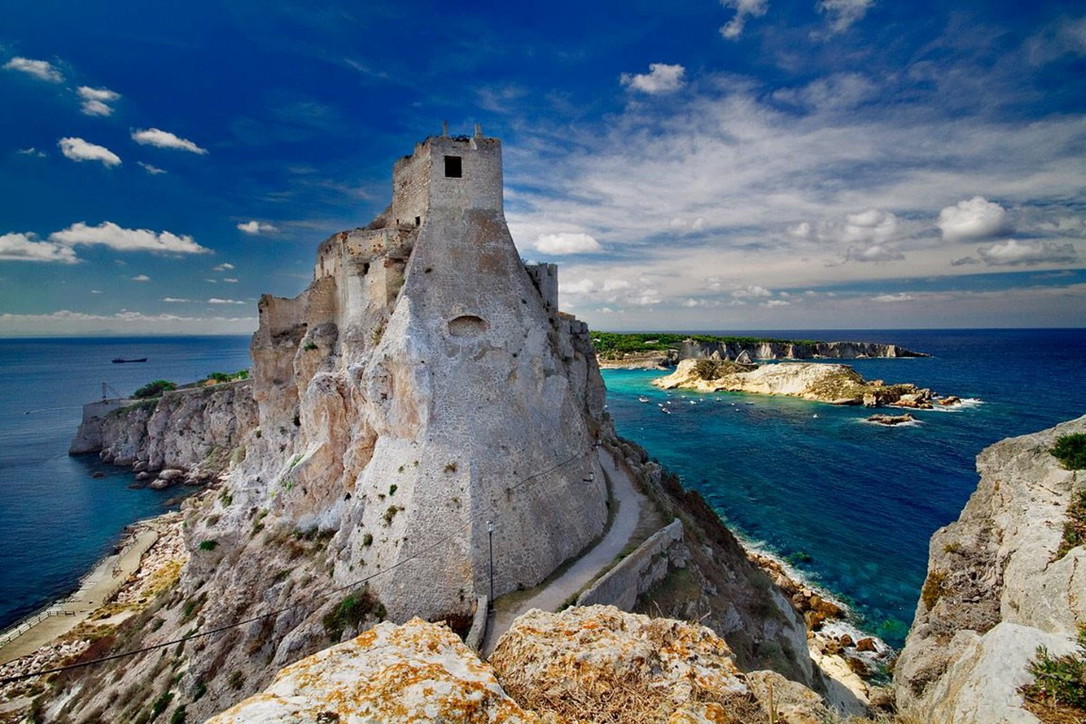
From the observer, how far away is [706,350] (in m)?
157

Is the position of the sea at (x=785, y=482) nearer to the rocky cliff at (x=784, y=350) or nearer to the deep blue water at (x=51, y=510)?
the deep blue water at (x=51, y=510)

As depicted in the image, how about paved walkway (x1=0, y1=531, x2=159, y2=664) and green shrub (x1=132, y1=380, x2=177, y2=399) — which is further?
green shrub (x1=132, y1=380, x2=177, y2=399)

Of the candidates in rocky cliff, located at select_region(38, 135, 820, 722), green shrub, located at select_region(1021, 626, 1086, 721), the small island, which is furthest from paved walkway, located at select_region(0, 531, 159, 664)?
the small island

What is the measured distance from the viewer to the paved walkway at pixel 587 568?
63.1 ft

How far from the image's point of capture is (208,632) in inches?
834

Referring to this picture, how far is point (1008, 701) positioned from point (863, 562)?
37.0 meters

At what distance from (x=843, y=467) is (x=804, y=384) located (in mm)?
45467

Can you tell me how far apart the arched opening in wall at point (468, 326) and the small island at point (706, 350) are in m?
130

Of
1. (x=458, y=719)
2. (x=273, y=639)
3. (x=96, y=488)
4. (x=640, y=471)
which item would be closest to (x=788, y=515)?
(x=640, y=471)

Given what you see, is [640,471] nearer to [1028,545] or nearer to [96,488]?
[1028,545]

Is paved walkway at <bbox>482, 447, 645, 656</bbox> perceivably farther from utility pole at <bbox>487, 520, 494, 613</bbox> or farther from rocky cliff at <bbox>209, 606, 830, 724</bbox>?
rocky cliff at <bbox>209, 606, 830, 724</bbox>

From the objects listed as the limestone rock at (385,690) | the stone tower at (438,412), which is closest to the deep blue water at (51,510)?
the stone tower at (438,412)

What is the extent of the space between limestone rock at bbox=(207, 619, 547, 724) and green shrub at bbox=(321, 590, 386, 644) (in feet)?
49.1

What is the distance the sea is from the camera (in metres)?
38.5
